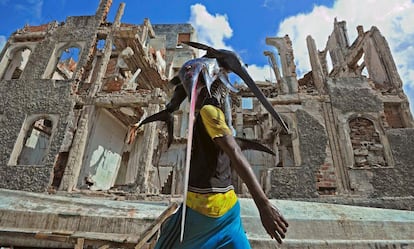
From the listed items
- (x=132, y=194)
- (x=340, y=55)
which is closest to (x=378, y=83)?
(x=340, y=55)

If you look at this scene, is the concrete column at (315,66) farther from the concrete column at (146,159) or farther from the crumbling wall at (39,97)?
the crumbling wall at (39,97)

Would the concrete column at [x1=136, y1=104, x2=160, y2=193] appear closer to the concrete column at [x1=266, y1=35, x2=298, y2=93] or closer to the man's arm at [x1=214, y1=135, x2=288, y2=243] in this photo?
the concrete column at [x1=266, y1=35, x2=298, y2=93]

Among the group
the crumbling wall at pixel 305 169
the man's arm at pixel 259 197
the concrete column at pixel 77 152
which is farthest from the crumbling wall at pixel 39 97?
the man's arm at pixel 259 197

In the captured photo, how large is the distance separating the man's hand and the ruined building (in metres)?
4.46

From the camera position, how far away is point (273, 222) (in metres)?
1.44

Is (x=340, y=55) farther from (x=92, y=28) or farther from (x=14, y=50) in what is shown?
(x=14, y=50)

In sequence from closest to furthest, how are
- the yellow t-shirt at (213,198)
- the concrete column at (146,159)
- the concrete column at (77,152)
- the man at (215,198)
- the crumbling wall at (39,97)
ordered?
the man at (215,198) < the yellow t-shirt at (213,198) < the concrete column at (146,159) < the concrete column at (77,152) < the crumbling wall at (39,97)

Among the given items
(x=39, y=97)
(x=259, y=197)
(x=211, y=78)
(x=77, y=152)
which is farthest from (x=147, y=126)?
(x=259, y=197)

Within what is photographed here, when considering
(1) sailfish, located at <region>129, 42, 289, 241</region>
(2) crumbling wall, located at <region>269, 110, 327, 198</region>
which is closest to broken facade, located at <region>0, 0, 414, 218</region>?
(2) crumbling wall, located at <region>269, 110, 327, 198</region>

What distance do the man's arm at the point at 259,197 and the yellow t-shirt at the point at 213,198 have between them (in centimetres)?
7

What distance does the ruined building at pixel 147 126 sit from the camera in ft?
31.6

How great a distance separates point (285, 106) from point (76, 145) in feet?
32.0

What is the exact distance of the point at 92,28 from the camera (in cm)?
1440

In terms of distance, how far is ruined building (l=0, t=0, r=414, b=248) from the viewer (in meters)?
9.63
